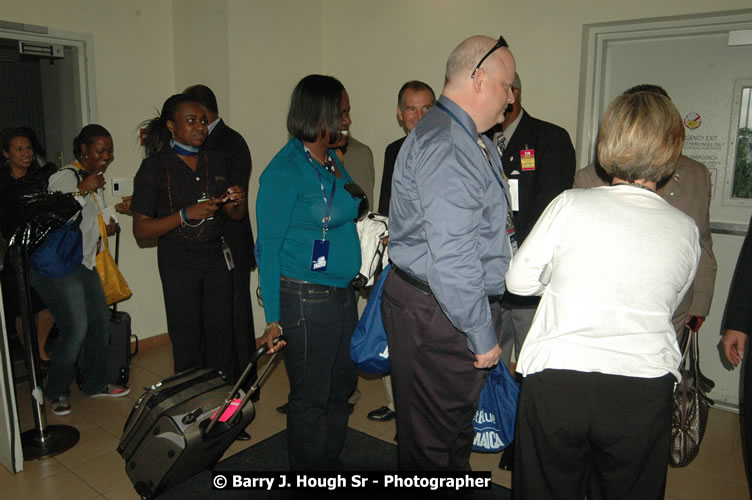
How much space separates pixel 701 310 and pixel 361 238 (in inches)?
65.2

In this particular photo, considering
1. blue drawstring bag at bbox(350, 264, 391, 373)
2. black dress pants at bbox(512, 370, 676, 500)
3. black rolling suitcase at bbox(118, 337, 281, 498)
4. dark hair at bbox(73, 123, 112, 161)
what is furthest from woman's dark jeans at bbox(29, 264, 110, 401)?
black dress pants at bbox(512, 370, 676, 500)

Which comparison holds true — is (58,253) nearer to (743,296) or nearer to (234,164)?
(234,164)

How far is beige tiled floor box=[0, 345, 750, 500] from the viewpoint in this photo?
8.81ft

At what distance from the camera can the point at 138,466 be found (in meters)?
2.37

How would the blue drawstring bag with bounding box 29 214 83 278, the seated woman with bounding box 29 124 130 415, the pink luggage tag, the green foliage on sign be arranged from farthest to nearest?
the green foliage on sign
the seated woman with bounding box 29 124 130 415
the blue drawstring bag with bounding box 29 214 83 278
the pink luggage tag

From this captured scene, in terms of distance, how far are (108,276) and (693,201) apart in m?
3.34

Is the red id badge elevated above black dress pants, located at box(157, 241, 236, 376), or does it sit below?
above

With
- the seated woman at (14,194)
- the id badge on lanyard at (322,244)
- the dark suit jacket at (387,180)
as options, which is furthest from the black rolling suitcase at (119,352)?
the id badge on lanyard at (322,244)

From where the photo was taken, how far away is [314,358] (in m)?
2.16

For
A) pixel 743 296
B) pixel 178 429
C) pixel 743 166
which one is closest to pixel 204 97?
pixel 178 429

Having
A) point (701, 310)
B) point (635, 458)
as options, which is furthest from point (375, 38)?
point (635, 458)

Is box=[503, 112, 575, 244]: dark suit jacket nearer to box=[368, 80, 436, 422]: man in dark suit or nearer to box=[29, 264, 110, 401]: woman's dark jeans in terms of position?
box=[368, 80, 436, 422]: man in dark suit

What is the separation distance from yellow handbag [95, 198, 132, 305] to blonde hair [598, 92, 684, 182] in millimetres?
3068

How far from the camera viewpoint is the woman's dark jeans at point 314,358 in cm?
213
